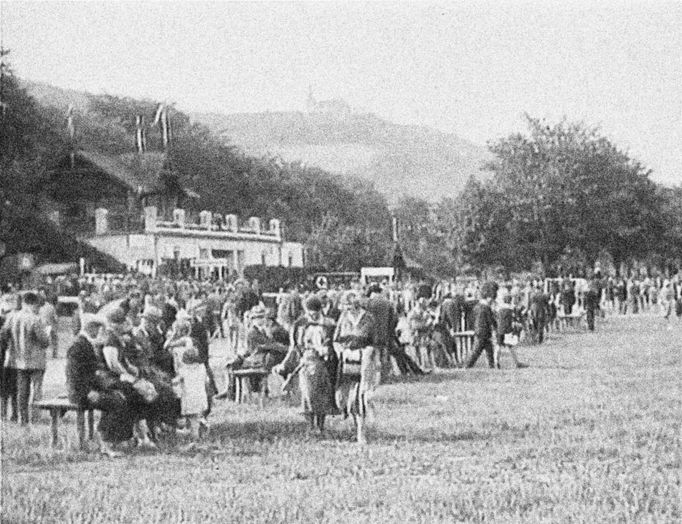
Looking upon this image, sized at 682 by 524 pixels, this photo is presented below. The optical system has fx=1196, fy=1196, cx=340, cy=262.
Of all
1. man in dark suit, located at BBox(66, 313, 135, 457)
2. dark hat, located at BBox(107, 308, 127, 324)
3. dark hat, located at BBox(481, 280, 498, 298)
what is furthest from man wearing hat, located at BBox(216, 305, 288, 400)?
dark hat, located at BBox(481, 280, 498, 298)

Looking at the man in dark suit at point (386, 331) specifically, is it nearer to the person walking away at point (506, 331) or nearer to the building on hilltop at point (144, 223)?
the person walking away at point (506, 331)

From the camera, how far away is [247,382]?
14328 mm

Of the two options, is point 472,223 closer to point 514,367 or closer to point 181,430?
point 514,367

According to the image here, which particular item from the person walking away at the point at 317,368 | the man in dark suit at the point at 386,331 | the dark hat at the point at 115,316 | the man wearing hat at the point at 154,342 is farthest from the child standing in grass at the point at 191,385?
the man in dark suit at the point at 386,331

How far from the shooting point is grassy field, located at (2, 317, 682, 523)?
749cm

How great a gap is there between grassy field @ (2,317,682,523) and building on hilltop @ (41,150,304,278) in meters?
18.2

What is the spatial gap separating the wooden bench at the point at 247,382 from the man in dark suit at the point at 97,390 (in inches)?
137

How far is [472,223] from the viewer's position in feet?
132

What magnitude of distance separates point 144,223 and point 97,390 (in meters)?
28.6

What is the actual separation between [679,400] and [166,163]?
3886 centimetres

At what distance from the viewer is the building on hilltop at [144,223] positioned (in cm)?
3247

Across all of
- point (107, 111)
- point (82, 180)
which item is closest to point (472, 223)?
point (82, 180)

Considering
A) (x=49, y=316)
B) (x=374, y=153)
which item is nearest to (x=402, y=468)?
(x=49, y=316)

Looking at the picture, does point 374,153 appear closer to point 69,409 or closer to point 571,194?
point 571,194
